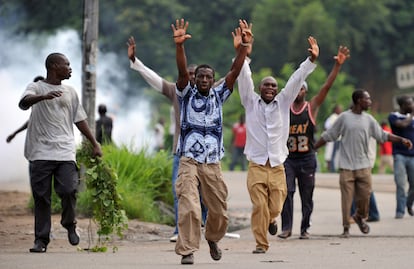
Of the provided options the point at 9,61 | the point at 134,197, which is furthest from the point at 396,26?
the point at 134,197

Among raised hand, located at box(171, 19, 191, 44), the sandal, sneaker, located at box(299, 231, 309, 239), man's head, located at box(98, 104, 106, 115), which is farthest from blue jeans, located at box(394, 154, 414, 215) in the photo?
raised hand, located at box(171, 19, 191, 44)

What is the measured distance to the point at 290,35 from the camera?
2174 inches

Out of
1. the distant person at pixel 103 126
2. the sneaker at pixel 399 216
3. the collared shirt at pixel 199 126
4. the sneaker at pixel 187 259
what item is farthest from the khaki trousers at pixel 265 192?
the distant person at pixel 103 126

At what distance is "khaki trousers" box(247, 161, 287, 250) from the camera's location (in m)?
11.0

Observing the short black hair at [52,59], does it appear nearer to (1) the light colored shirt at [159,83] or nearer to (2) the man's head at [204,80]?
(1) the light colored shirt at [159,83]

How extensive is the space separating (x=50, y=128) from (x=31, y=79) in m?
17.7

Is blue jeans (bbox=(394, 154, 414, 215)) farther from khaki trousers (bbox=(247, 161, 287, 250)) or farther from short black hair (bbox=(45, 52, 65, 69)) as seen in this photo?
short black hair (bbox=(45, 52, 65, 69))

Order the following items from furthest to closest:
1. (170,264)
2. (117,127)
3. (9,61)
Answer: (117,127)
(9,61)
(170,264)

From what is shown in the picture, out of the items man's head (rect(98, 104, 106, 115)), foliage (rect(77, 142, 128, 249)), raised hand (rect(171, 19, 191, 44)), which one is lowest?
foliage (rect(77, 142, 128, 249))

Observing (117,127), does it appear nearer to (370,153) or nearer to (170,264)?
(370,153)

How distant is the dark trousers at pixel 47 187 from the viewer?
35.4 ft

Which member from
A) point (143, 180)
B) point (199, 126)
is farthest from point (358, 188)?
point (199, 126)

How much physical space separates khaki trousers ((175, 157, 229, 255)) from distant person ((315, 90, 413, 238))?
139 inches

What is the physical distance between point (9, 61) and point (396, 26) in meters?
31.3
